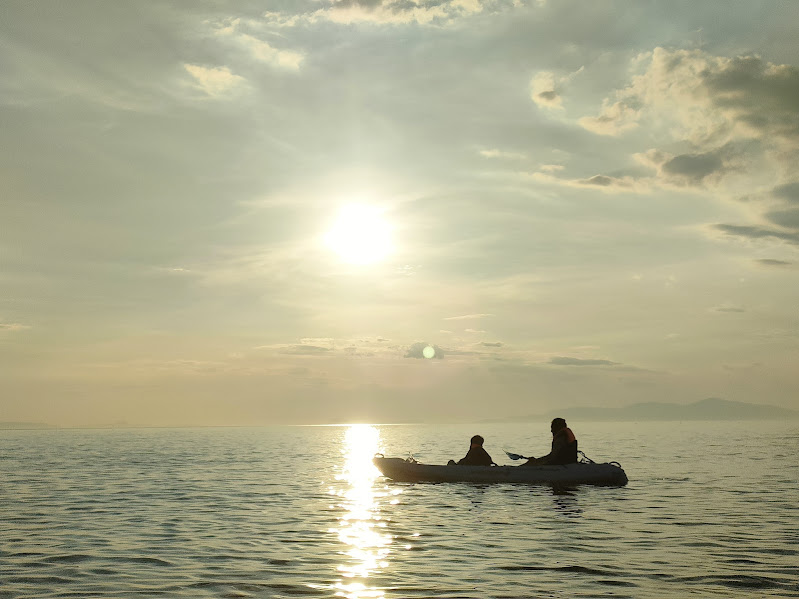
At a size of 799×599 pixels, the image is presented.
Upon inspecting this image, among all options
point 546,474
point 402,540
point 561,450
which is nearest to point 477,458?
point 546,474

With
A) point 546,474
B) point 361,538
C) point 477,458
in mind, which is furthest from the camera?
point 477,458

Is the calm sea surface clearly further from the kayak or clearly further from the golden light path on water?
the kayak

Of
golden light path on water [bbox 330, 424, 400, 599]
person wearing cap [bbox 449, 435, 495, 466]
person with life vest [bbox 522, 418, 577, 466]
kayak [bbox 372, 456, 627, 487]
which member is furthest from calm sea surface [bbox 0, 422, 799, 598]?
person with life vest [bbox 522, 418, 577, 466]

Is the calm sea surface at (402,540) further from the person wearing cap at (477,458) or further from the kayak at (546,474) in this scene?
the person wearing cap at (477,458)

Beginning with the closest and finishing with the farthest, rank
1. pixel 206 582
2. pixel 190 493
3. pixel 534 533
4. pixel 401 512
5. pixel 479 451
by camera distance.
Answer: pixel 206 582
pixel 534 533
pixel 401 512
pixel 190 493
pixel 479 451

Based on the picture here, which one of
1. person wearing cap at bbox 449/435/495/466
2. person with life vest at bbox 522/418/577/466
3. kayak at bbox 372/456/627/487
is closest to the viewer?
kayak at bbox 372/456/627/487

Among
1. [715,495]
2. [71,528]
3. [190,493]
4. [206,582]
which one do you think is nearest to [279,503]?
[190,493]

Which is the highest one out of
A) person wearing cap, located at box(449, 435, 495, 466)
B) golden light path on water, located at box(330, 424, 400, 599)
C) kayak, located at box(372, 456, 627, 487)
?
person wearing cap, located at box(449, 435, 495, 466)

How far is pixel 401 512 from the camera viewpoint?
26.6 m

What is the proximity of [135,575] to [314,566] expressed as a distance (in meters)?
3.82

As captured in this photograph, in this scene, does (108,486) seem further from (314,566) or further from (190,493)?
(314,566)

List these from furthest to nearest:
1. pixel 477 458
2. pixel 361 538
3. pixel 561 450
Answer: pixel 477 458 → pixel 561 450 → pixel 361 538

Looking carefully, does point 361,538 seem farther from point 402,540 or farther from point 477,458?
point 477,458

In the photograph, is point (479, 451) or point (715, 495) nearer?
point (715, 495)
